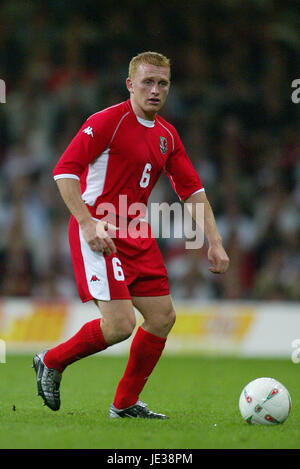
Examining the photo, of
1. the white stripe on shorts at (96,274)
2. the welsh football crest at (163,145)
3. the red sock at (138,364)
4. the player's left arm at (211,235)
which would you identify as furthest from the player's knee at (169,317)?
the welsh football crest at (163,145)

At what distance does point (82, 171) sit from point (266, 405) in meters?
1.82

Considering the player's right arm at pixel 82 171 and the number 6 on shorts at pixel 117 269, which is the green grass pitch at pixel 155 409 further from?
the player's right arm at pixel 82 171

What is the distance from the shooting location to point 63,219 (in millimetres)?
12867

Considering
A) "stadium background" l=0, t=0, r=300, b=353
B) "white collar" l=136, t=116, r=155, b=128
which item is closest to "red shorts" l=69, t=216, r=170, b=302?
"white collar" l=136, t=116, r=155, b=128

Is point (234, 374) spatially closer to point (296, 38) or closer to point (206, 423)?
point (206, 423)

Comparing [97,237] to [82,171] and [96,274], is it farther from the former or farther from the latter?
[82,171]

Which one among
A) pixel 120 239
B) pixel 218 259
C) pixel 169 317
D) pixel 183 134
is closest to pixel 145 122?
pixel 120 239

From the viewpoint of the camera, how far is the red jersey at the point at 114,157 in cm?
538

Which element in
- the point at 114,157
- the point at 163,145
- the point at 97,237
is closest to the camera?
the point at 97,237

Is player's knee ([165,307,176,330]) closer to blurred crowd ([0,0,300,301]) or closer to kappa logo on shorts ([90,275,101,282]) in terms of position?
kappa logo on shorts ([90,275,101,282])

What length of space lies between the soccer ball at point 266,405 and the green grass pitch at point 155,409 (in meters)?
0.08

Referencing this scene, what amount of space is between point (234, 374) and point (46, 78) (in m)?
6.76

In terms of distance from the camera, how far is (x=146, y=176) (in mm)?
5691

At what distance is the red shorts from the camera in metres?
5.36
